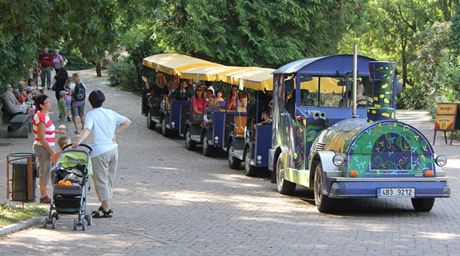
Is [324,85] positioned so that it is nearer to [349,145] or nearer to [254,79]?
[349,145]

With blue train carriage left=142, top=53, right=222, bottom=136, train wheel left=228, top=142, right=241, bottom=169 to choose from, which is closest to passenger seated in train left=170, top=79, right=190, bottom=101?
blue train carriage left=142, top=53, right=222, bottom=136

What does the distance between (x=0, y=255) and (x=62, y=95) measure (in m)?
20.8

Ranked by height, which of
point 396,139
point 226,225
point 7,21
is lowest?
point 226,225

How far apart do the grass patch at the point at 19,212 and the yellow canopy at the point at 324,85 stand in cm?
522

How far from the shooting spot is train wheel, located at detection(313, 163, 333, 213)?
14.1 meters

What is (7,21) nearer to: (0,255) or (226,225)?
(226,225)

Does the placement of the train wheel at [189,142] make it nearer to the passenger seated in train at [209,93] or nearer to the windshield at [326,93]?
the passenger seated in train at [209,93]

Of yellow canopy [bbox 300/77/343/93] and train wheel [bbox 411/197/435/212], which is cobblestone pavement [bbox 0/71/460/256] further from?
yellow canopy [bbox 300/77/343/93]

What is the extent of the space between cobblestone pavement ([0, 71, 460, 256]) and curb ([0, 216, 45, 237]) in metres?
0.10

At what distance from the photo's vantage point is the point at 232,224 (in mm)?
13062

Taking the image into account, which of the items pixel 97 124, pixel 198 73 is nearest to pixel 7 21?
pixel 97 124

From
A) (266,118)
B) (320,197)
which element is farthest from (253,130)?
(320,197)

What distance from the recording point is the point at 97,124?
41.4 ft

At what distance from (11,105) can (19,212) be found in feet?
49.8
